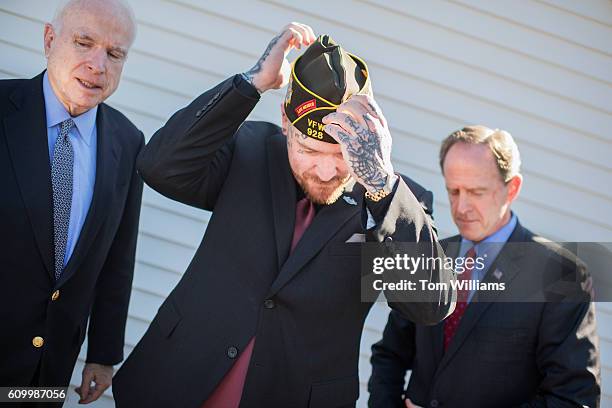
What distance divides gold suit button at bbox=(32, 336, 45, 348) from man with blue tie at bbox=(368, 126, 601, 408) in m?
1.52

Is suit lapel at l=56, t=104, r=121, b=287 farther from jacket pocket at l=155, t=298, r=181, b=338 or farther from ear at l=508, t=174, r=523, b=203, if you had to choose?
ear at l=508, t=174, r=523, b=203

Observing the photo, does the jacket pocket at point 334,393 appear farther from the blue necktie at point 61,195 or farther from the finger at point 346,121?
the blue necktie at point 61,195

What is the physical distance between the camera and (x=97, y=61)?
3.26m

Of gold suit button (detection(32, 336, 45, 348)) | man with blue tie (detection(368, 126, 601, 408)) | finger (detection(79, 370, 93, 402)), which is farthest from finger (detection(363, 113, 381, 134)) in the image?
Answer: finger (detection(79, 370, 93, 402))

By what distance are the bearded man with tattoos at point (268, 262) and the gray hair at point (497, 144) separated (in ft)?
3.38

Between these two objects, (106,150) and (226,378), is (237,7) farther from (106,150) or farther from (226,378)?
(226,378)

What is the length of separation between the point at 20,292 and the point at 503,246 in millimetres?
2085

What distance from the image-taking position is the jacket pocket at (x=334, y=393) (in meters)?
2.80

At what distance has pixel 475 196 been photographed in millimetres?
3666

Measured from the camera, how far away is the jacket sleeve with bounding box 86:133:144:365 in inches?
140

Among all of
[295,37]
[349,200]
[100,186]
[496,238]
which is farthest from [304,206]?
[496,238]

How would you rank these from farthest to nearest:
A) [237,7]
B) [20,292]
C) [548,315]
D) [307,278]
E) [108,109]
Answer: [237,7] < [108,109] < [548,315] < [20,292] < [307,278]

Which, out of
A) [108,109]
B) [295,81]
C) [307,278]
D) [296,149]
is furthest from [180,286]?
[108,109]

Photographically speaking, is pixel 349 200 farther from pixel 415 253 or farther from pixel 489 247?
pixel 489 247
